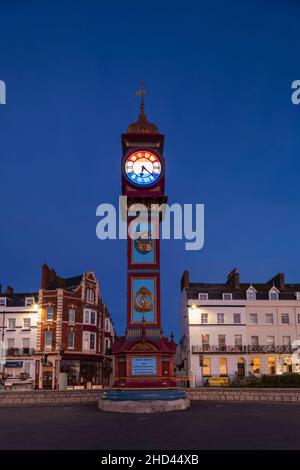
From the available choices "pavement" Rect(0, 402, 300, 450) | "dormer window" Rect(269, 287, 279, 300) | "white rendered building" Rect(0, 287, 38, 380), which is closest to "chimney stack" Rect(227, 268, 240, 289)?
"dormer window" Rect(269, 287, 279, 300)

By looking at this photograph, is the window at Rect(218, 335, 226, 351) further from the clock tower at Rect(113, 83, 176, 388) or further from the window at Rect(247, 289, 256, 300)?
the clock tower at Rect(113, 83, 176, 388)

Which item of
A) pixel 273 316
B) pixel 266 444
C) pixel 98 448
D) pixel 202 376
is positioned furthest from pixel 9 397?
pixel 273 316

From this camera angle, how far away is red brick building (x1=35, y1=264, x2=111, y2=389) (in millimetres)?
56406

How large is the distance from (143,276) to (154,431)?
1363 cm

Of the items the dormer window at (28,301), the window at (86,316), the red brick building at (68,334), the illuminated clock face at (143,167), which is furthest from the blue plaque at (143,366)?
the dormer window at (28,301)

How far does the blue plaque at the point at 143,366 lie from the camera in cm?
2762

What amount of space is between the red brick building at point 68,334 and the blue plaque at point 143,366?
91.8 feet

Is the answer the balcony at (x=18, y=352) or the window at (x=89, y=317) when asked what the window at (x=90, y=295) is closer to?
the window at (x=89, y=317)

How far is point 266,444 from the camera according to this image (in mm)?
13875

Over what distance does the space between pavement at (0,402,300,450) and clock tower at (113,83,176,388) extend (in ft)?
13.0

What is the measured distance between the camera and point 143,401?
25672mm

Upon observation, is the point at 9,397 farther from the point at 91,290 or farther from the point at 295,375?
the point at 91,290
